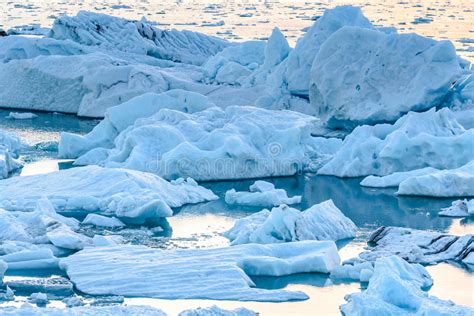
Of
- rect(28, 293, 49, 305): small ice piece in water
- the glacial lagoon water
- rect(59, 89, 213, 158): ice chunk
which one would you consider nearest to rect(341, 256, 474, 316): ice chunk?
the glacial lagoon water

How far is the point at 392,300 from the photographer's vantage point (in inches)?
334

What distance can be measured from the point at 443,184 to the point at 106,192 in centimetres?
354

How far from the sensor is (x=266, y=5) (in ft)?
141

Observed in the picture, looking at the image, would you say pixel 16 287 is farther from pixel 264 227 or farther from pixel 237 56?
pixel 237 56

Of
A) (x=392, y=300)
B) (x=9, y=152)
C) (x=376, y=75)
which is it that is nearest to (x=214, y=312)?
(x=392, y=300)

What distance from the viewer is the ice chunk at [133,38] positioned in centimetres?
2280

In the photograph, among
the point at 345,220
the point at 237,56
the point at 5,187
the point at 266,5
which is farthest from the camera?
the point at 266,5

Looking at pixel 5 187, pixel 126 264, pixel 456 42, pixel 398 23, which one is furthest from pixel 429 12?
pixel 126 264

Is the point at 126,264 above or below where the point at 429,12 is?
above

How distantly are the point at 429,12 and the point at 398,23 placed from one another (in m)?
5.20

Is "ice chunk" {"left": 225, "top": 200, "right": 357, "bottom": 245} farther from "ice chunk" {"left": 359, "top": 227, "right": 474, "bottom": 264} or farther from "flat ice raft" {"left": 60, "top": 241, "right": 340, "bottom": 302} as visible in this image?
"flat ice raft" {"left": 60, "top": 241, "right": 340, "bottom": 302}

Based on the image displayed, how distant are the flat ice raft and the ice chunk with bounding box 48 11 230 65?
1279 centimetres

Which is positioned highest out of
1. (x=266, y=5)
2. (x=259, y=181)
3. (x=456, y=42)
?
(x=259, y=181)

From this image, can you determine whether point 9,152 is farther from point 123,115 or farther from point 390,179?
point 390,179
